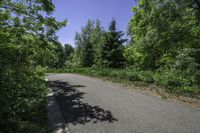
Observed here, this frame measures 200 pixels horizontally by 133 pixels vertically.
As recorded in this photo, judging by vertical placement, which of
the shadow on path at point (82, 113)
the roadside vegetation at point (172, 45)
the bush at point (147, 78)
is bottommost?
the shadow on path at point (82, 113)

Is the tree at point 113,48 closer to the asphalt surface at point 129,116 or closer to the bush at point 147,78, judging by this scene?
the bush at point 147,78

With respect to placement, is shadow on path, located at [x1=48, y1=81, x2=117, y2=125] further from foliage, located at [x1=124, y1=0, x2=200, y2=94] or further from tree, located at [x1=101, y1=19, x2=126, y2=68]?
tree, located at [x1=101, y1=19, x2=126, y2=68]

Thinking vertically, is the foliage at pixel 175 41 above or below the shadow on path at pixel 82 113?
above

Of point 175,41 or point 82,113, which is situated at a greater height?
point 175,41

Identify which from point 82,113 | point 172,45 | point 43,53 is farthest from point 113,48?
point 82,113

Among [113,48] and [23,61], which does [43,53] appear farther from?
[113,48]

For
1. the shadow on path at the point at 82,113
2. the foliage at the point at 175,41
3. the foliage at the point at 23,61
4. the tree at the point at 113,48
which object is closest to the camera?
the foliage at the point at 23,61

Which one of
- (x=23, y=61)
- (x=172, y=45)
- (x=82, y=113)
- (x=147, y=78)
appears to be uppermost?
(x=172, y=45)

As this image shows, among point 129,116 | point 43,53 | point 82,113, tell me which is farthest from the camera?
point 43,53

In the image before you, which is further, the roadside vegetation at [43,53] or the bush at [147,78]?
the bush at [147,78]

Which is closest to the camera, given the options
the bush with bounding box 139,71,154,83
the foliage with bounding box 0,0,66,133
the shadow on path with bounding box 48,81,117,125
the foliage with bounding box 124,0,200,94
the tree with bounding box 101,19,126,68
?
the foliage with bounding box 0,0,66,133

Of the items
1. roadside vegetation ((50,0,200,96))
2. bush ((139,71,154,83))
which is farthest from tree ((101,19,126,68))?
bush ((139,71,154,83))

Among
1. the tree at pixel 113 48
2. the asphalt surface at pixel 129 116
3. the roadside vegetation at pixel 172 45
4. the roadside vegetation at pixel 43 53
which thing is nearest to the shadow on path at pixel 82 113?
the asphalt surface at pixel 129 116

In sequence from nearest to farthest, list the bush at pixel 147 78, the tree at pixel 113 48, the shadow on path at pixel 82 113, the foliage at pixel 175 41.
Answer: the shadow on path at pixel 82 113
the foliage at pixel 175 41
the bush at pixel 147 78
the tree at pixel 113 48
